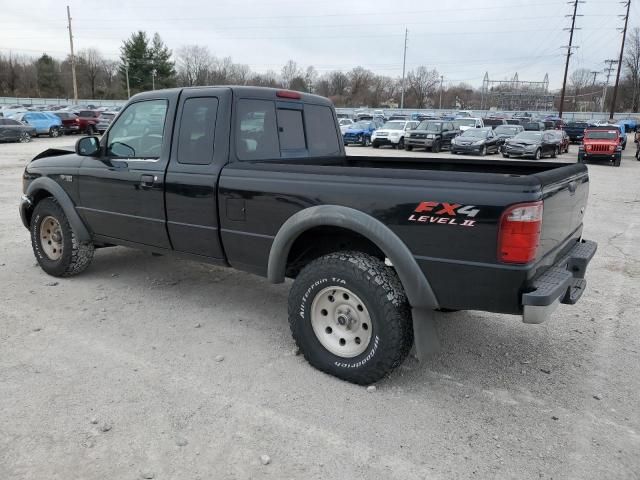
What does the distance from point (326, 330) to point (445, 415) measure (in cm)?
98

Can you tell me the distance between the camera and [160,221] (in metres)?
4.48

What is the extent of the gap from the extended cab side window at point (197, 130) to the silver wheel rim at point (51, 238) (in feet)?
7.36

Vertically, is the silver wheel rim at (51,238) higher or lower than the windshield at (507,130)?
lower

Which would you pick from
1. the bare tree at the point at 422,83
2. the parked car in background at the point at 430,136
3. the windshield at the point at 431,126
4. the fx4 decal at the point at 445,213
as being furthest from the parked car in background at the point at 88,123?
the bare tree at the point at 422,83

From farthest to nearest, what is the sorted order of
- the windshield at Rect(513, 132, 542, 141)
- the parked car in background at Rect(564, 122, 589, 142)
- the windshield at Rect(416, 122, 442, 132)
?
the parked car in background at Rect(564, 122, 589, 142)
the windshield at Rect(416, 122, 442, 132)
the windshield at Rect(513, 132, 542, 141)

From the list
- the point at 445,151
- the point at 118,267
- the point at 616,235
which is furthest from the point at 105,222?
the point at 445,151

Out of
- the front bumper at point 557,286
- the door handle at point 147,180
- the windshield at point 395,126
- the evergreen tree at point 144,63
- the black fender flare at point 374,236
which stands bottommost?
the front bumper at point 557,286

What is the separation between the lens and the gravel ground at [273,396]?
274cm

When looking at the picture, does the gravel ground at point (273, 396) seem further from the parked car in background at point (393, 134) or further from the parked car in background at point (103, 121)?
the parked car in background at point (103, 121)

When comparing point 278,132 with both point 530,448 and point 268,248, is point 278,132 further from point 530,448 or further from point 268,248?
point 530,448

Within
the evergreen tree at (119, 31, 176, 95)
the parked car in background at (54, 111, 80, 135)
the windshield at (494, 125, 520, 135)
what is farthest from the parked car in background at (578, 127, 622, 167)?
the evergreen tree at (119, 31, 176, 95)

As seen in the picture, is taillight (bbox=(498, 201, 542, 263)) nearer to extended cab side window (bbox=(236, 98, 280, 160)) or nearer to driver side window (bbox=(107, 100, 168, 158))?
extended cab side window (bbox=(236, 98, 280, 160))

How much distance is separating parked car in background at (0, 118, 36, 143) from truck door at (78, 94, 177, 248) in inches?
1021

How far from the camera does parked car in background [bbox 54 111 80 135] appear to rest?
109 ft
